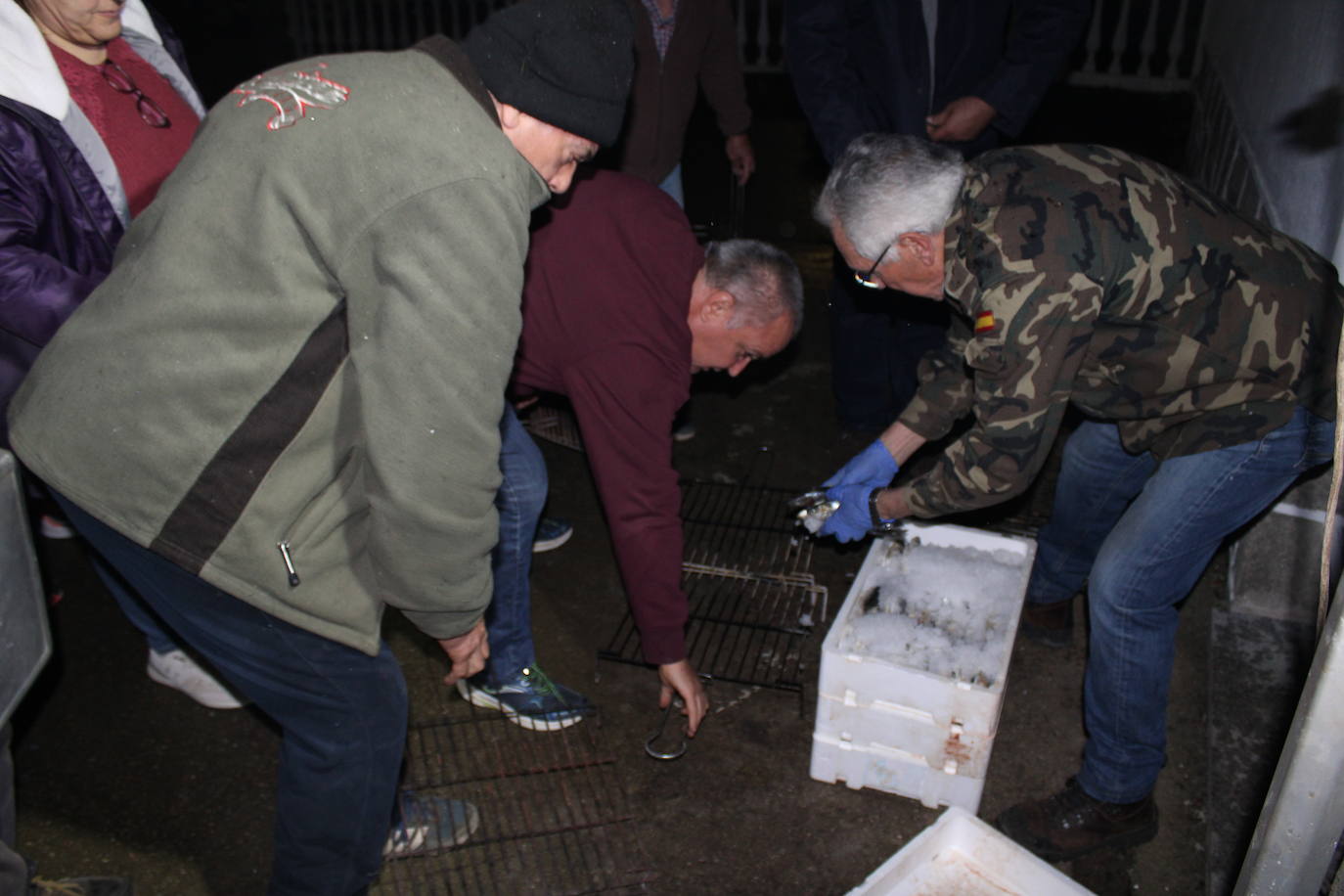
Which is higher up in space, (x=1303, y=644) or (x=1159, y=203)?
(x=1159, y=203)

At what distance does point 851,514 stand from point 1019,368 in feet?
2.42

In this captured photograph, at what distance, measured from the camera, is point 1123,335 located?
7.35 ft

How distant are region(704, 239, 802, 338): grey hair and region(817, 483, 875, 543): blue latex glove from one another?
0.57m

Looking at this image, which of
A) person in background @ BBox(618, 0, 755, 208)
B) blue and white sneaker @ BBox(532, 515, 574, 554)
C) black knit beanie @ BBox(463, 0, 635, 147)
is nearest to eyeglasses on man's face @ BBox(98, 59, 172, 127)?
black knit beanie @ BBox(463, 0, 635, 147)

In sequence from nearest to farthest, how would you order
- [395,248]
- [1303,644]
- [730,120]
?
[395,248]
[1303,644]
[730,120]

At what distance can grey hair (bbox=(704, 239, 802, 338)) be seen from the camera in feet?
8.11

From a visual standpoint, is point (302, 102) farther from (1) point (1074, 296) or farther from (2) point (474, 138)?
(1) point (1074, 296)

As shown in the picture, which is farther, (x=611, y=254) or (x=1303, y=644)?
(x=1303, y=644)

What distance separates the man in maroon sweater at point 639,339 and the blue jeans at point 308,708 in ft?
2.20

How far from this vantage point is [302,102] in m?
1.52

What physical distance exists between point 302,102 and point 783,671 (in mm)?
2271

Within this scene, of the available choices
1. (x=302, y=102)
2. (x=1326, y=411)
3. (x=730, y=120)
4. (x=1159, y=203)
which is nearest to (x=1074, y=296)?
(x=1159, y=203)

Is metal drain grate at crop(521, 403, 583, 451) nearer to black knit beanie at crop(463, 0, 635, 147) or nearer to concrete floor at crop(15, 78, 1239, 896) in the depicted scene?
concrete floor at crop(15, 78, 1239, 896)

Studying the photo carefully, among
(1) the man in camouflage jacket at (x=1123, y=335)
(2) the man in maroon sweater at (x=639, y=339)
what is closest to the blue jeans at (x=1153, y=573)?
(1) the man in camouflage jacket at (x=1123, y=335)
